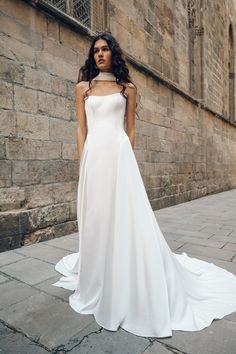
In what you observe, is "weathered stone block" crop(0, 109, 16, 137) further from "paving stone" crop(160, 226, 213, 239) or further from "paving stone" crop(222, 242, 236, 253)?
"paving stone" crop(222, 242, 236, 253)

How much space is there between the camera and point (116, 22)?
5.89 metres

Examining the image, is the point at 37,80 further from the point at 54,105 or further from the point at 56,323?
the point at 56,323

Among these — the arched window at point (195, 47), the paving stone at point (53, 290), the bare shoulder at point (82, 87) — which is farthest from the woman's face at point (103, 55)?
the arched window at point (195, 47)

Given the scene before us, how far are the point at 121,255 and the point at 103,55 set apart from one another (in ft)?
4.65

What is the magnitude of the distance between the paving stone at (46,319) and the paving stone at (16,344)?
4 cm

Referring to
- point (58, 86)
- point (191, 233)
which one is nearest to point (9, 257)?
point (58, 86)

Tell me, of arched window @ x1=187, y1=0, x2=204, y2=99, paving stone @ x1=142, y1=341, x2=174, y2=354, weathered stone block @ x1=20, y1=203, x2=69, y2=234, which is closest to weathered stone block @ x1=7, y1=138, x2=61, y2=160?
weathered stone block @ x1=20, y1=203, x2=69, y2=234

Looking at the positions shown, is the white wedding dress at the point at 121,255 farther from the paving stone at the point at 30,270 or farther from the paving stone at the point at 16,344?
the paving stone at the point at 30,270

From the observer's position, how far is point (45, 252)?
3518 mm

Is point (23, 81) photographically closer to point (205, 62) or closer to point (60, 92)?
point (60, 92)

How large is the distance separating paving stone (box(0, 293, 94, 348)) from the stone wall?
1555 millimetres

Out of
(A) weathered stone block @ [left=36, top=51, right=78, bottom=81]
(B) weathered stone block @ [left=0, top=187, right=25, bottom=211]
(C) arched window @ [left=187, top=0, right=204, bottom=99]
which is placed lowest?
(B) weathered stone block @ [left=0, top=187, right=25, bottom=211]

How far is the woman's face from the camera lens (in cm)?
221

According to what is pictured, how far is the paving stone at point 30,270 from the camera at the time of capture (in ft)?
8.85
